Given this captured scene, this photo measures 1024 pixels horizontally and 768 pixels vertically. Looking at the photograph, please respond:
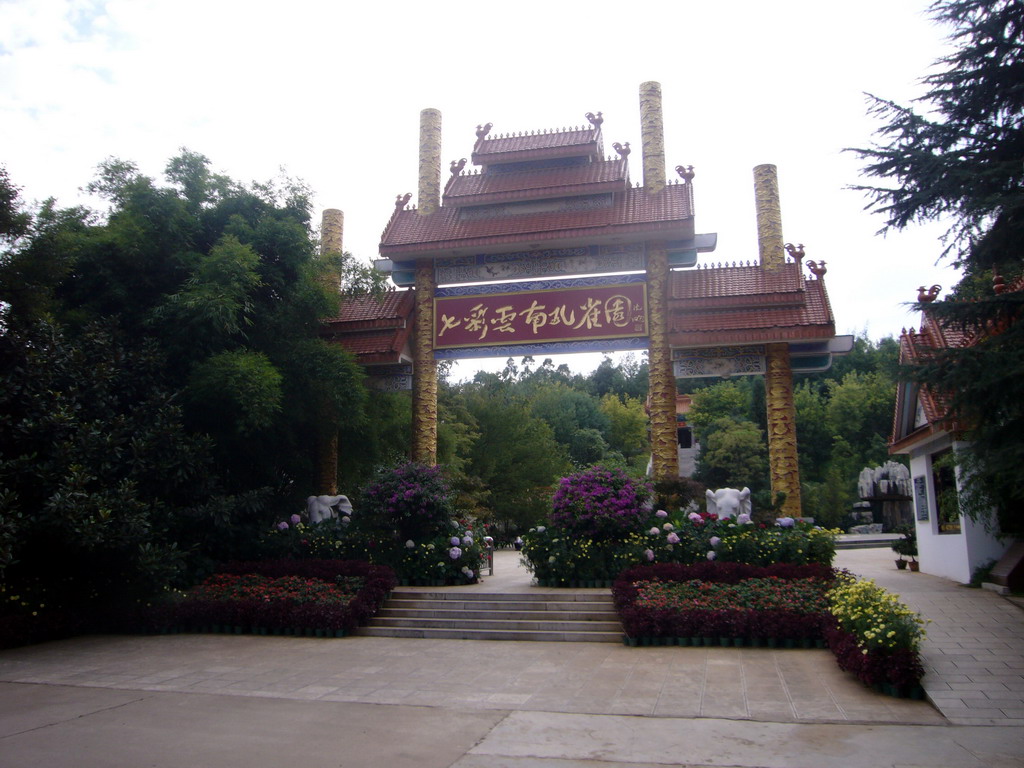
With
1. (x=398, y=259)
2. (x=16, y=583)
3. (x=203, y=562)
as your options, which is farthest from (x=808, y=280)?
(x=16, y=583)

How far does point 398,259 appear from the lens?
14.4 meters

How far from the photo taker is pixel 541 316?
13.6 m

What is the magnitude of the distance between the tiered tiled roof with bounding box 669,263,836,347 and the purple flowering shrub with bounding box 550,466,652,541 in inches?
113

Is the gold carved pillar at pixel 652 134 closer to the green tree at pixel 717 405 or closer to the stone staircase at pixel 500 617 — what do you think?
the stone staircase at pixel 500 617

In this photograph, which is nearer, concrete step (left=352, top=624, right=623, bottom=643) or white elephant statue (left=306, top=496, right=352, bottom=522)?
concrete step (left=352, top=624, right=623, bottom=643)

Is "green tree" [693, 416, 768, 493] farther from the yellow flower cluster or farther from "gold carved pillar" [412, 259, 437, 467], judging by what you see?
the yellow flower cluster

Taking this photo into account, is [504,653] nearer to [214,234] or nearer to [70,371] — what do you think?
[70,371]

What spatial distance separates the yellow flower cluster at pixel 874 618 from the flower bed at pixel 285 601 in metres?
5.85

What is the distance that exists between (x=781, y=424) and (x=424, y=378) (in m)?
6.39

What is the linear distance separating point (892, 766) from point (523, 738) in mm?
2403

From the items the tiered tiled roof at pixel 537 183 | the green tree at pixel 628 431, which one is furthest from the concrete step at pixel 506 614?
the green tree at pixel 628 431

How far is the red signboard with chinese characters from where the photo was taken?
43.8 feet

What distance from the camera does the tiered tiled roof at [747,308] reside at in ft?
41.2

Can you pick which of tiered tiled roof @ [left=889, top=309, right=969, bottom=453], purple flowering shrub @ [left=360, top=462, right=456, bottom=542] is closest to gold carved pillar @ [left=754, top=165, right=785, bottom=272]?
tiered tiled roof @ [left=889, top=309, right=969, bottom=453]
